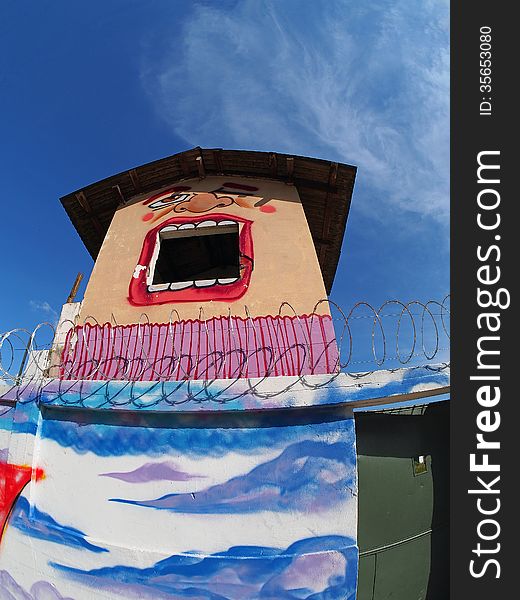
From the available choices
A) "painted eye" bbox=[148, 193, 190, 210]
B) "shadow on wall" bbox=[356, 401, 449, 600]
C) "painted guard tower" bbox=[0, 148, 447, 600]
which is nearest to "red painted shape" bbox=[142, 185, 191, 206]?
"painted eye" bbox=[148, 193, 190, 210]

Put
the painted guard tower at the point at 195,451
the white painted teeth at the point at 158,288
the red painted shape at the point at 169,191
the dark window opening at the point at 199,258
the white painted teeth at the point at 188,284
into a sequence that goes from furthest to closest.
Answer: the dark window opening at the point at 199,258
the red painted shape at the point at 169,191
the white painted teeth at the point at 158,288
the white painted teeth at the point at 188,284
the painted guard tower at the point at 195,451

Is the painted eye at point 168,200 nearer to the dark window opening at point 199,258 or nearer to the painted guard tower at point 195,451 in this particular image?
the dark window opening at point 199,258

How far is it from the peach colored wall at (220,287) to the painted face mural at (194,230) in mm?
28

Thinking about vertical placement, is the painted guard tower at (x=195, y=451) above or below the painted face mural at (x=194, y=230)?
below

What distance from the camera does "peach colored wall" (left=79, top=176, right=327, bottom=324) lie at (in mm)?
6712

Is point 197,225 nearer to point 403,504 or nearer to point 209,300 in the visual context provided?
point 209,300

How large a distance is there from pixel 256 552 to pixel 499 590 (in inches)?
100

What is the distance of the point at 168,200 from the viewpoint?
9070 mm

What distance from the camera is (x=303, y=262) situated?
23.2ft

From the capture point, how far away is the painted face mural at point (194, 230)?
7.00m

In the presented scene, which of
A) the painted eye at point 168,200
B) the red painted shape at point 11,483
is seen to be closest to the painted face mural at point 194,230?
the painted eye at point 168,200

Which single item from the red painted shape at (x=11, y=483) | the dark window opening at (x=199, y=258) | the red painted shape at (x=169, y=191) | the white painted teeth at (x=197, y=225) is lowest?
the red painted shape at (x=11, y=483)

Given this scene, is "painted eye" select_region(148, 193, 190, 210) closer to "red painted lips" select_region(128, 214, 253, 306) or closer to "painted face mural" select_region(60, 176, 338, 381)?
"painted face mural" select_region(60, 176, 338, 381)

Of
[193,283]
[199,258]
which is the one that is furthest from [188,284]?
[199,258]
